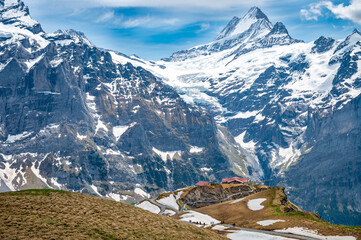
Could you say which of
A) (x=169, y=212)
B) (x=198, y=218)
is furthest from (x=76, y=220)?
(x=169, y=212)

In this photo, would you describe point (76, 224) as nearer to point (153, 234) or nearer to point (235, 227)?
point (153, 234)

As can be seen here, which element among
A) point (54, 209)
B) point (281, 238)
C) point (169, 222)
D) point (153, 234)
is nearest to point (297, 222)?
point (281, 238)

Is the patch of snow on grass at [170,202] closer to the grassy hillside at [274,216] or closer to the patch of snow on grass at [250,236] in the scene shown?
the grassy hillside at [274,216]

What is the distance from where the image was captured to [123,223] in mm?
61344

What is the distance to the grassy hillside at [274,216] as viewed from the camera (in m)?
87.1

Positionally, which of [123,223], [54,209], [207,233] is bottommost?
[207,233]

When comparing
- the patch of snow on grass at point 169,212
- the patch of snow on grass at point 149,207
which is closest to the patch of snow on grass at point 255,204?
the patch of snow on grass at point 169,212

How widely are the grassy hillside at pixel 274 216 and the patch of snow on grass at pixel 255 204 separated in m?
0.99

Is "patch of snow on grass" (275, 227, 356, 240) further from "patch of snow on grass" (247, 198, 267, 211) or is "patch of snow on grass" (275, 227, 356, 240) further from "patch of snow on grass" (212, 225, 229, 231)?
"patch of snow on grass" (247, 198, 267, 211)

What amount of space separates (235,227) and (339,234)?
29.0 m

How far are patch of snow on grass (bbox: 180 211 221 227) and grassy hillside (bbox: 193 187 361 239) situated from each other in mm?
2053

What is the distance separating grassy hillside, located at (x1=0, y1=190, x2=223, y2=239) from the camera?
52.2 meters

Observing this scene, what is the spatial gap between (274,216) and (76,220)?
205 ft

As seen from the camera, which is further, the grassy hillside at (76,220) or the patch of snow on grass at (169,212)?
the patch of snow on grass at (169,212)
